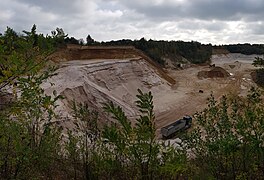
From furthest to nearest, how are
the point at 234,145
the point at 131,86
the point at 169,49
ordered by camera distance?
the point at 169,49, the point at 131,86, the point at 234,145

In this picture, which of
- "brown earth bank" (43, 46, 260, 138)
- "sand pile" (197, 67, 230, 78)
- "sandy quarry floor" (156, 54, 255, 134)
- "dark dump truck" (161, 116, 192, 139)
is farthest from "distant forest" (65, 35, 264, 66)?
"dark dump truck" (161, 116, 192, 139)

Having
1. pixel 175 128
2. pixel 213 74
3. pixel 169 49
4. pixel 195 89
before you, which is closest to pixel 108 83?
pixel 195 89

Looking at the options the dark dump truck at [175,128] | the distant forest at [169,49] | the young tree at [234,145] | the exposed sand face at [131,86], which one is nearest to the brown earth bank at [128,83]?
the exposed sand face at [131,86]

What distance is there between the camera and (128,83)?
3522 cm

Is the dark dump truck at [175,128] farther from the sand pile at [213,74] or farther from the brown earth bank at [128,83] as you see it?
the sand pile at [213,74]

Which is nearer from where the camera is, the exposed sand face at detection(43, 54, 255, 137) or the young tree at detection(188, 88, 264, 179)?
the young tree at detection(188, 88, 264, 179)

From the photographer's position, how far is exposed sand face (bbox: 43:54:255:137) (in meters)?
27.1

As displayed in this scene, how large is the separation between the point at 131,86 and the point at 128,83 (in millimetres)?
529

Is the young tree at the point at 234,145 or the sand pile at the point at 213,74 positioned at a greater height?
the young tree at the point at 234,145

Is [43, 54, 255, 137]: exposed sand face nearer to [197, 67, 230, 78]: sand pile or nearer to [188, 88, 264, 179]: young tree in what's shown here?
[197, 67, 230, 78]: sand pile

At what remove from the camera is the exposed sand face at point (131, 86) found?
88.9 ft

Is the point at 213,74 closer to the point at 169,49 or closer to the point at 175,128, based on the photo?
the point at 169,49

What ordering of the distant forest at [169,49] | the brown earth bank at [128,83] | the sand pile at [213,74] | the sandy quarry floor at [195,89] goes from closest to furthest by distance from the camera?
the brown earth bank at [128,83] < the sandy quarry floor at [195,89] < the sand pile at [213,74] < the distant forest at [169,49]

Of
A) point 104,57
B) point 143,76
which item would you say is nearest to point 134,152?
point 143,76
